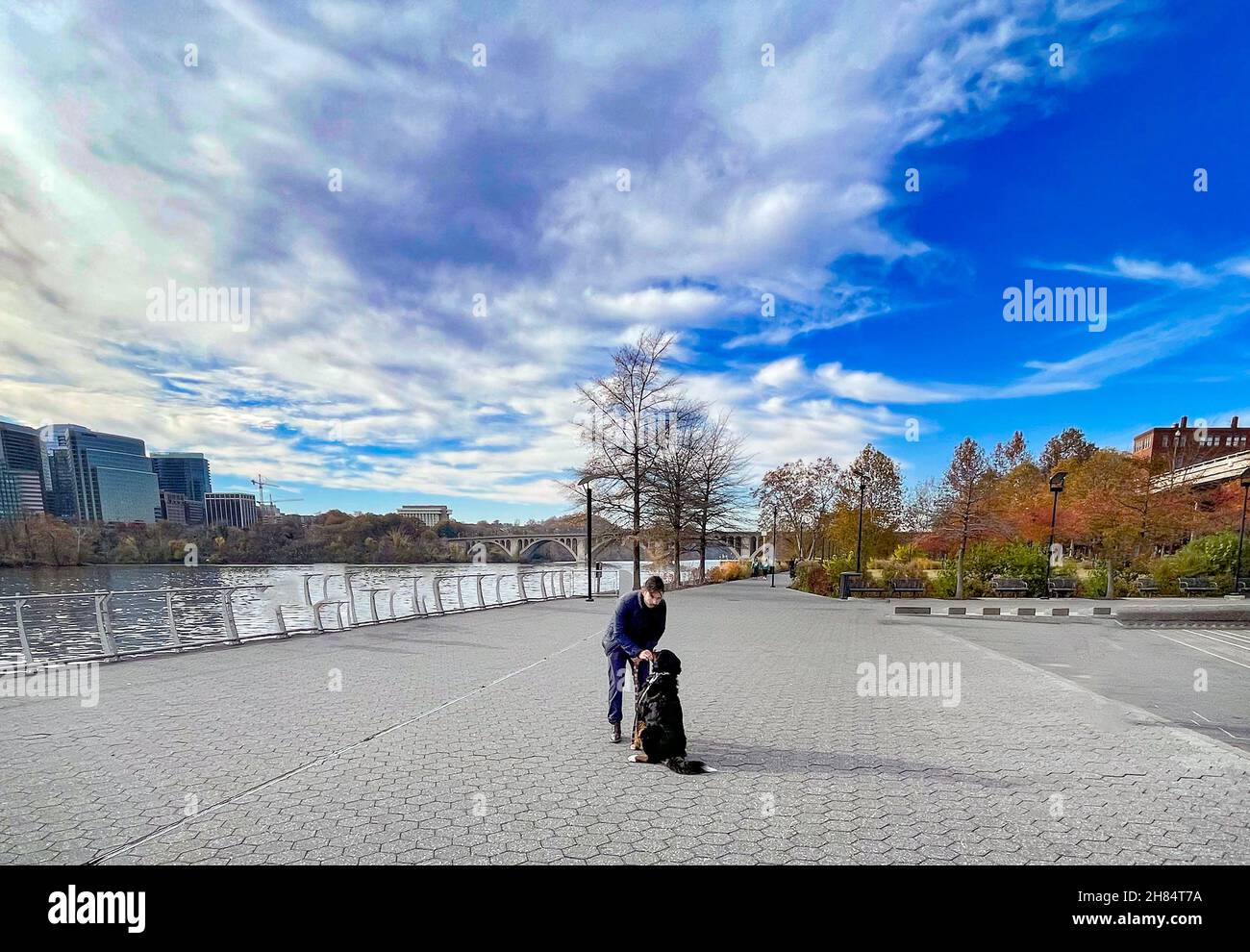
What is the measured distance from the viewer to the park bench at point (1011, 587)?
23625 mm

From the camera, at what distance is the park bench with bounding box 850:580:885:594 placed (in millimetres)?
24969

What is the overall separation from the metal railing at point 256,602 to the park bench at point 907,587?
11.6 metres

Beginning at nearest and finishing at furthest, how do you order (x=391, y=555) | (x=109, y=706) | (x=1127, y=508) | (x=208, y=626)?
1. (x=109, y=706)
2. (x=208, y=626)
3. (x=1127, y=508)
4. (x=391, y=555)

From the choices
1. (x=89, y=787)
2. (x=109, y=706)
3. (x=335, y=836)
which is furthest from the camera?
(x=109, y=706)

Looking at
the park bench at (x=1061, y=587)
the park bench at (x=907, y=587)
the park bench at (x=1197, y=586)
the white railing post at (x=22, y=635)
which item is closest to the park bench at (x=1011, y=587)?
the park bench at (x=1061, y=587)

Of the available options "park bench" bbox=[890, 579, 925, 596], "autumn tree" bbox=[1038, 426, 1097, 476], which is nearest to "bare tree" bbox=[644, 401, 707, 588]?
"park bench" bbox=[890, 579, 925, 596]

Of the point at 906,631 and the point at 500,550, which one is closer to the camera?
the point at 906,631

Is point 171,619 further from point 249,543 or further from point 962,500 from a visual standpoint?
point 249,543

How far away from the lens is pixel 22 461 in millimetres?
24828

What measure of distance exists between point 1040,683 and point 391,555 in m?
41.5

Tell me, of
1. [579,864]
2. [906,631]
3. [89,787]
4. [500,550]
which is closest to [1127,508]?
[906,631]
